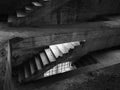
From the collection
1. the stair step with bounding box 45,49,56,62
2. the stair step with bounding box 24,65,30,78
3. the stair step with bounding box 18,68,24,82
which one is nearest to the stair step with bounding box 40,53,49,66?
the stair step with bounding box 45,49,56,62

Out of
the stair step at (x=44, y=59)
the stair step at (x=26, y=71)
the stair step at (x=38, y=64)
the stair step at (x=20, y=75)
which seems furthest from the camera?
the stair step at (x=20, y=75)

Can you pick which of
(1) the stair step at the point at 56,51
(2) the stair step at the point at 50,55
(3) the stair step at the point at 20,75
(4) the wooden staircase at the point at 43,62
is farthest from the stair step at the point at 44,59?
(3) the stair step at the point at 20,75

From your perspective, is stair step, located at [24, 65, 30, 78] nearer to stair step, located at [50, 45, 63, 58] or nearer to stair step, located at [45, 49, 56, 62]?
stair step, located at [45, 49, 56, 62]

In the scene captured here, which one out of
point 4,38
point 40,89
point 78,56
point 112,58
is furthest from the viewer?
point 78,56

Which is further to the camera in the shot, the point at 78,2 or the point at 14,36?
the point at 78,2

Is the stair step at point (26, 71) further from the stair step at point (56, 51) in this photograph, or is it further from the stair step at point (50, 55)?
the stair step at point (56, 51)

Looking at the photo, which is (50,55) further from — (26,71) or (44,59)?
Result: (26,71)

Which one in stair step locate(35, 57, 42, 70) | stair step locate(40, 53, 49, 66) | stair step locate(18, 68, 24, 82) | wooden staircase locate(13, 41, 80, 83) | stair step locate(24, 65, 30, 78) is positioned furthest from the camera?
stair step locate(18, 68, 24, 82)

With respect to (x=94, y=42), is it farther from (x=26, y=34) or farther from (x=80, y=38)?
(x=26, y=34)

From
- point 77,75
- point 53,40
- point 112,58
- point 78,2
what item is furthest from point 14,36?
point 112,58

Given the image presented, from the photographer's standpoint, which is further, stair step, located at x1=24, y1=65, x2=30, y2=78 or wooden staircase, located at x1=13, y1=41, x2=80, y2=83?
stair step, located at x1=24, y1=65, x2=30, y2=78

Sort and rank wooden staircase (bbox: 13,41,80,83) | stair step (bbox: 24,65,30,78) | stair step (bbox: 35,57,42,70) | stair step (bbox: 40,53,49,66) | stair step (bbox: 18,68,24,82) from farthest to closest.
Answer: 1. stair step (bbox: 18,68,24,82)
2. stair step (bbox: 24,65,30,78)
3. stair step (bbox: 35,57,42,70)
4. stair step (bbox: 40,53,49,66)
5. wooden staircase (bbox: 13,41,80,83)

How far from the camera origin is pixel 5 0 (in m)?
5.57

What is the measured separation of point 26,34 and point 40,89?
2036 millimetres
